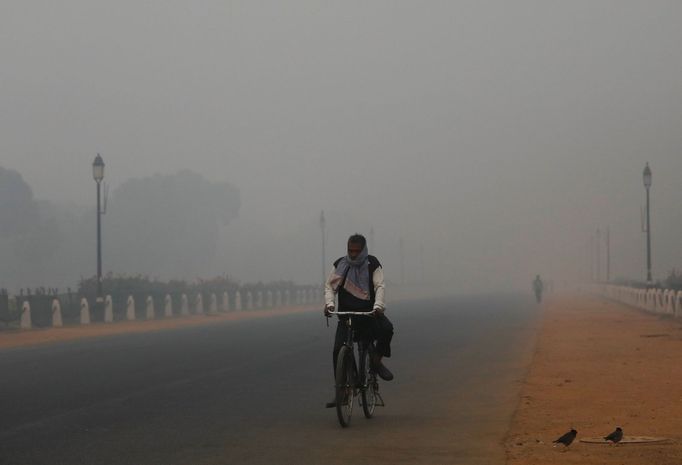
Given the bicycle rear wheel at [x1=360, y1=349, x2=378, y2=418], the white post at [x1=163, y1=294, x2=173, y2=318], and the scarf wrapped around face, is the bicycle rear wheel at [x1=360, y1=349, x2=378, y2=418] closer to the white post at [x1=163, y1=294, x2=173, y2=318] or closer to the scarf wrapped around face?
the scarf wrapped around face

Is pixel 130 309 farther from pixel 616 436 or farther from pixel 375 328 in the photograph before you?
pixel 616 436

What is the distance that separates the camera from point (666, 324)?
3362 cm

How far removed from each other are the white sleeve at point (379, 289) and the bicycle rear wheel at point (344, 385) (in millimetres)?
544

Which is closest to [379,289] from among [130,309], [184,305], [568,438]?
[568,438]

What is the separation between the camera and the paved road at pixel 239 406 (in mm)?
9281

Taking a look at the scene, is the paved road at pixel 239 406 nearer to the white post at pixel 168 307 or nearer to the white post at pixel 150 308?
the white post at pixel 150 308

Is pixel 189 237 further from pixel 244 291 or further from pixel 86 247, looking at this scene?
pixel 244 291

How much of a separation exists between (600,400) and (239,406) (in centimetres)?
410

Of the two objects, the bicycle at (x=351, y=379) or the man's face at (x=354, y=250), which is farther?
the man's face at (x=354, y=250)

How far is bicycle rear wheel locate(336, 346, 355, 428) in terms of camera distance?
10664 millimetres

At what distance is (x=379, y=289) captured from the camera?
1147 centimetres

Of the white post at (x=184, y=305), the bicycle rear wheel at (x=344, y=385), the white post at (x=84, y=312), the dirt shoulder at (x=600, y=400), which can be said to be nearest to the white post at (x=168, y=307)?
the white post at (x=184, y=305)

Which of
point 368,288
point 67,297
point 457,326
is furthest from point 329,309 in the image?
point 67,297

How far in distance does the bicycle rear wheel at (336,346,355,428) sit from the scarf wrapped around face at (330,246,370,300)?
2.13 feet
